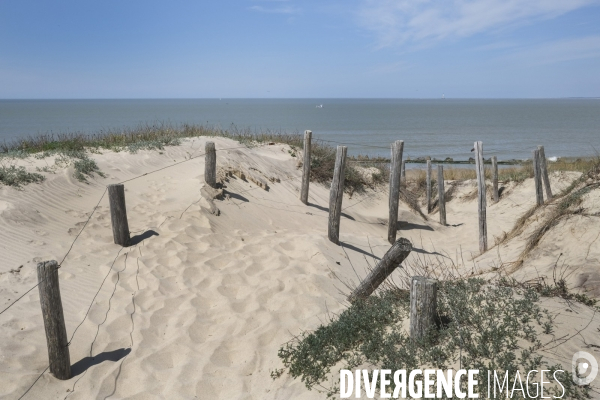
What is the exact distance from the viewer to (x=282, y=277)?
730 centimetres

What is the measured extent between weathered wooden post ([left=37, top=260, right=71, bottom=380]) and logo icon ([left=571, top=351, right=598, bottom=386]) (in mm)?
4689

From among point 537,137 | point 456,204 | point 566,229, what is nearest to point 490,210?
point 456,204

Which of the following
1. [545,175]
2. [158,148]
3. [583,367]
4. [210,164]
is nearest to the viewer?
[583,367]

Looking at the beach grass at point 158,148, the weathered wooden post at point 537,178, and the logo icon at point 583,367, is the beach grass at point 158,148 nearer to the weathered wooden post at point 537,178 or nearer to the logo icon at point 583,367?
the weathered wooden post at point 537,178

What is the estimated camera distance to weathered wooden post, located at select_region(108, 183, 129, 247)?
795 centimetres

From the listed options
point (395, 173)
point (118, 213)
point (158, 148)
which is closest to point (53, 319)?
point (118, 213)

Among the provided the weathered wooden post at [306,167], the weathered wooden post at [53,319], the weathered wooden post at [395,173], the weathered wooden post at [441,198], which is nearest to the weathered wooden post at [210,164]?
the weathered wooden post at [306,167]

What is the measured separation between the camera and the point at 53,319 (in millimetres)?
4766

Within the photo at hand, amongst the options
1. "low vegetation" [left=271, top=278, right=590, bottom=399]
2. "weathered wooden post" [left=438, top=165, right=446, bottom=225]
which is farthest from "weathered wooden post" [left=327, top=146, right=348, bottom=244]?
"weathered wooden post" [left=438, top=165, right=446, bottom=225]

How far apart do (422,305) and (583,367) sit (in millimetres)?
1322

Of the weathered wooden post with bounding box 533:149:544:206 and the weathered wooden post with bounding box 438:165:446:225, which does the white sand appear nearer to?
the weathered wooden post with bounding box 438:165:446:225

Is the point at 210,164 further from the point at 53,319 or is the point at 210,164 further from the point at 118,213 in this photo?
the point at 53,319

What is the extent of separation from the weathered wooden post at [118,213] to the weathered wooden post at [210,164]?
2907mm

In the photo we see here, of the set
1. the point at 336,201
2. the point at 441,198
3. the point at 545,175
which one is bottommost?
the point at 441,198
